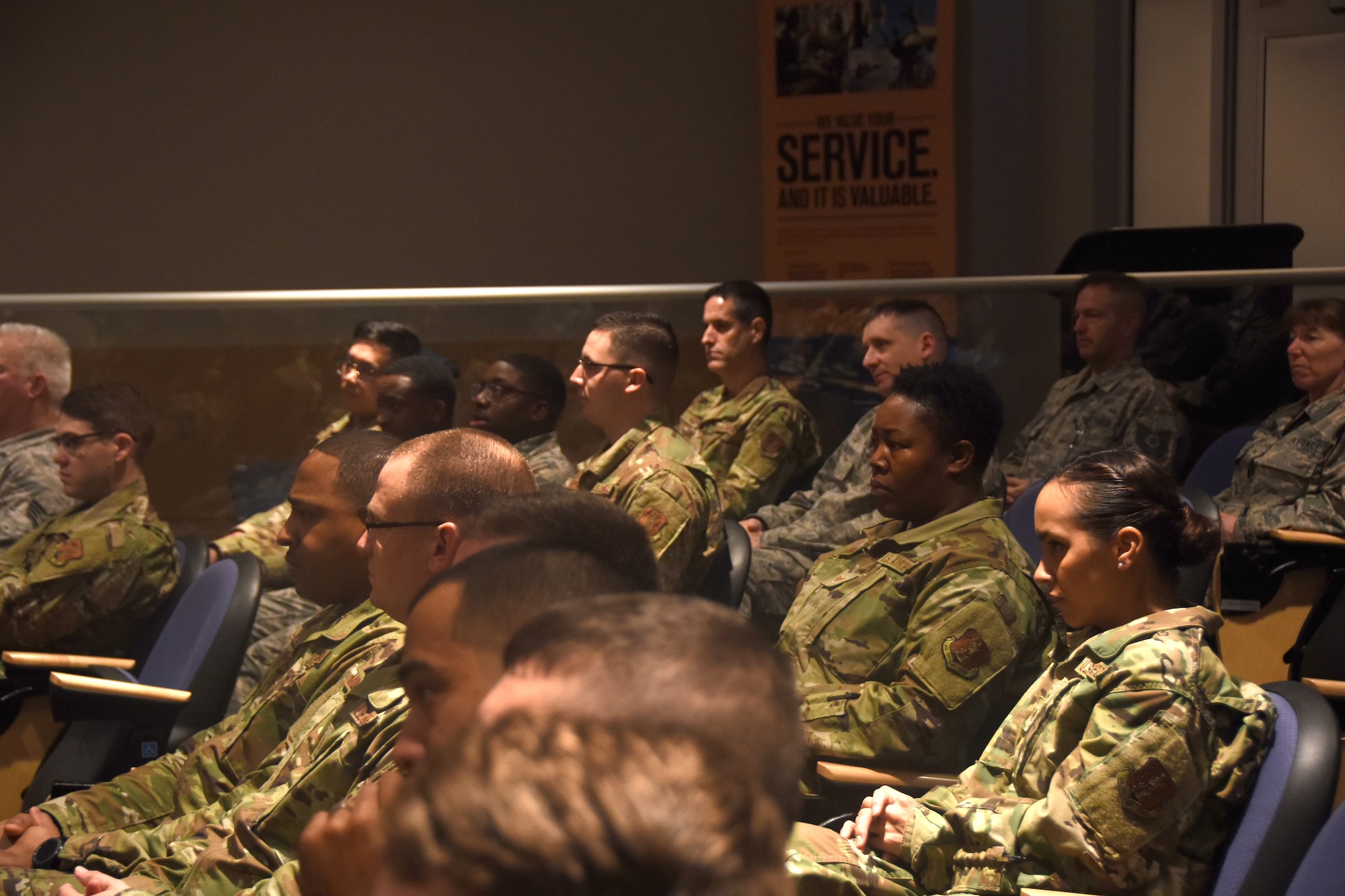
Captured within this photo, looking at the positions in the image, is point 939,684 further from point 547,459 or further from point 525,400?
point 525,400

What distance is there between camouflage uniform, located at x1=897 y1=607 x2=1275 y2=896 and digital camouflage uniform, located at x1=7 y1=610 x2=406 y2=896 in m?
0.74

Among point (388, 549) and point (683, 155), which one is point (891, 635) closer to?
point (388, 549)

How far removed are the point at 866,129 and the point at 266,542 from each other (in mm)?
3217

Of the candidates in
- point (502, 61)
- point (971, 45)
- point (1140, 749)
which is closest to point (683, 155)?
point (502, 61)

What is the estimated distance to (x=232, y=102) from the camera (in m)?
6.53

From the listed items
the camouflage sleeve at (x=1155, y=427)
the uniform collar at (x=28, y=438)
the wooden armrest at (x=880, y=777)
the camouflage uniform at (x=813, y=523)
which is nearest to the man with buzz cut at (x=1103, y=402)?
the camouflage sleeve at (x=1155, y=427)

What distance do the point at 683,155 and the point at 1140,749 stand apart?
512 centimetres

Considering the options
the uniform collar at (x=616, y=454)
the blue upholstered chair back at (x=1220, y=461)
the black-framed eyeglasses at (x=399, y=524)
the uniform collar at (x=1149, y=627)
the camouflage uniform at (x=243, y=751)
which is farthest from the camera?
the blue upholstered chair back at (x=1220, y=461)

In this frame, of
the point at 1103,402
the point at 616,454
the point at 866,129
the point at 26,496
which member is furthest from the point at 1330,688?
the point at 866,129

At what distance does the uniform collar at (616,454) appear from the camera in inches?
127

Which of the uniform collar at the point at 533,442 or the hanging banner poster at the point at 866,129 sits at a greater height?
the hanging banner poster at the point at 866,129

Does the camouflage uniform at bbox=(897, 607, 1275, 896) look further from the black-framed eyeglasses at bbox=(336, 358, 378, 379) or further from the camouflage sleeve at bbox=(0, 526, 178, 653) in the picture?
the black-framed eyeglasses at bbox=(336, 358, 378, 379)

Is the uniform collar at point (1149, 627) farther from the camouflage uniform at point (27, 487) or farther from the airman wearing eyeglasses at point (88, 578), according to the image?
the camouflage uniform at point (27, 487)

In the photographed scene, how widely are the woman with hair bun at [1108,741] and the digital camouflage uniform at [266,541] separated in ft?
7.83
